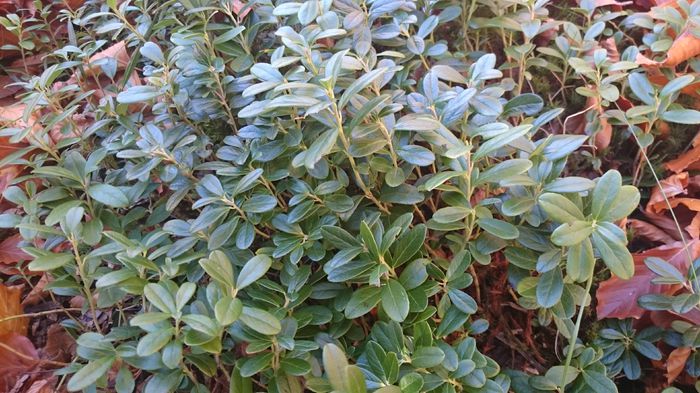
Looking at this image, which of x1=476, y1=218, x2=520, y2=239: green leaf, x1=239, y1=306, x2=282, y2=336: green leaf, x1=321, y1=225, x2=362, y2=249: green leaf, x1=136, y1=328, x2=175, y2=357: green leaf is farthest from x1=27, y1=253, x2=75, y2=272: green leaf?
x1=476, y1=218, x2=520, y2=239: green leaf

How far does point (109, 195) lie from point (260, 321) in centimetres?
47

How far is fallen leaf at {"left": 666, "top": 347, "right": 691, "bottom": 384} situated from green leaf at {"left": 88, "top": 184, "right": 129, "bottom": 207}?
1147 mm

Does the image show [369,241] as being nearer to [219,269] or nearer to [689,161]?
[219,269]

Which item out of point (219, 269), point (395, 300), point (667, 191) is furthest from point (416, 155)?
point (667, 191)

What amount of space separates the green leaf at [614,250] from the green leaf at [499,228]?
0.14 m

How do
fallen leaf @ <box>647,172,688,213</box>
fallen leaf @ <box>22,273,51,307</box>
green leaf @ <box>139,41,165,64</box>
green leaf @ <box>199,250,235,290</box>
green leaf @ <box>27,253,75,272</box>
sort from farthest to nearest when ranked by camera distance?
fallen leaf @ <box>22,273,51,307</box> < fallen leaf @ <box>647,172,688,213</box> < green leaf @ <box>139,41,165,64</box> < green leaf @ <box>27,253,75,272</box> < green leaf @ <box>199,250,235,290</box>

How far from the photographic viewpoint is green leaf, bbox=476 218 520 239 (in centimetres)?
91

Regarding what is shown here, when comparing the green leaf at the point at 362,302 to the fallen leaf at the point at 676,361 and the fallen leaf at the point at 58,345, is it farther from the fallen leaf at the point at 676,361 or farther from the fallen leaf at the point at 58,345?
the fallen leaf at the point at 58,345

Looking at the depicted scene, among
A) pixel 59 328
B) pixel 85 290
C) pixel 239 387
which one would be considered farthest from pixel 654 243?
pixel 59 328

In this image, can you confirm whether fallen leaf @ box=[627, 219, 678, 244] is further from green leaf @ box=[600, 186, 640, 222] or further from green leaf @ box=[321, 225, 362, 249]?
green leaf @ box=[321, 225, 362, 249]

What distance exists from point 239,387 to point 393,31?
84 cm

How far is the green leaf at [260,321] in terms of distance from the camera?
32.4 inches

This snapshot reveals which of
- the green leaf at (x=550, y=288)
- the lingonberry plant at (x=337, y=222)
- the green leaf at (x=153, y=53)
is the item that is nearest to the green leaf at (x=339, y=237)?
the lingonberry plant at (x=337, y=222)

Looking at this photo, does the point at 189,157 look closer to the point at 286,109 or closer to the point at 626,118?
the point at 286,109
